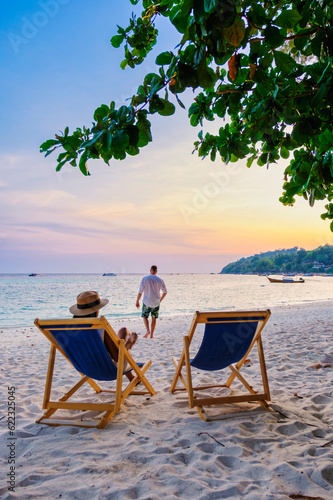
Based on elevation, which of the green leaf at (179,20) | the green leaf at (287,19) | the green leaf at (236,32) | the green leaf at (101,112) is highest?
the green leaf at (287,19)

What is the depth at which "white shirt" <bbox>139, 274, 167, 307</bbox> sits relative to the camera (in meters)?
6.67

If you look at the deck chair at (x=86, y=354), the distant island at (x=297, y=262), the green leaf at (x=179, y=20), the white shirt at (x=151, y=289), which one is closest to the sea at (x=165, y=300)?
the white shirt at (x=151, y=289)

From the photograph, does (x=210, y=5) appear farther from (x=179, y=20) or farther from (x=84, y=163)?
(x=84, y=163)

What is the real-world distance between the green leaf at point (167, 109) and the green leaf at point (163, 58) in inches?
6.7

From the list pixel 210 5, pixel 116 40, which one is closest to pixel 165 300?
pixel 116 40

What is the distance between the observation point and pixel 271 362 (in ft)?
13.6

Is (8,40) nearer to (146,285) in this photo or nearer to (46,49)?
(46,49)

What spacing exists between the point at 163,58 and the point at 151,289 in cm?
558

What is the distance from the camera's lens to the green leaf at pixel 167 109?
62.2 inches

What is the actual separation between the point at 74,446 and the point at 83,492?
522mm

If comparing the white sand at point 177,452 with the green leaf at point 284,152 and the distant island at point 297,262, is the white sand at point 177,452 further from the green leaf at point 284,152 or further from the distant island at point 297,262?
the distant island at point 297,262

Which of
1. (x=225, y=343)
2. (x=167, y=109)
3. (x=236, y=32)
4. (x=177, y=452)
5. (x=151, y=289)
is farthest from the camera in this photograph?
(x=151, y=289)

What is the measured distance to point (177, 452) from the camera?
1.92m

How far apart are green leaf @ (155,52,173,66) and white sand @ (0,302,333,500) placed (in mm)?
2121
